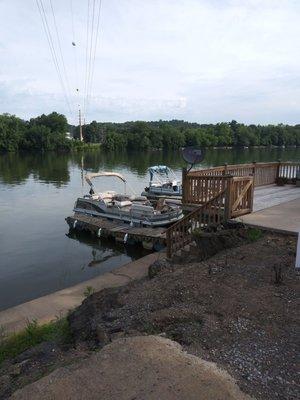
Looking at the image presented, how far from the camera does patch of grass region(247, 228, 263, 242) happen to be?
8.63 metres

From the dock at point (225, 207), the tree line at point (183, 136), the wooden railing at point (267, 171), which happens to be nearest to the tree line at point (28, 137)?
the tree line at point (183, 136)

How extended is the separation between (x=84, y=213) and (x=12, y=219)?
18.3ft

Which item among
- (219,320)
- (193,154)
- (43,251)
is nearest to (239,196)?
(193,154)

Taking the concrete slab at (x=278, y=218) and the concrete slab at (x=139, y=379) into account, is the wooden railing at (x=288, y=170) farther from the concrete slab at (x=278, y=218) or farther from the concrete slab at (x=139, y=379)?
the concrete slab at (x=139, y=379)

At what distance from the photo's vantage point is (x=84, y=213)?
22.2m

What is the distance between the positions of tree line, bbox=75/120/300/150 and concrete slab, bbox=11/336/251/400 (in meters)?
117

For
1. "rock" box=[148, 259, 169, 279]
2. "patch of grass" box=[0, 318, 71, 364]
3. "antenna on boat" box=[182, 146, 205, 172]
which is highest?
"antenna on boat" box=[182, 146, 205, 172]

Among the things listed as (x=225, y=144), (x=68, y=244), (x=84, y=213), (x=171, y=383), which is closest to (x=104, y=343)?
(x=171, y=383)

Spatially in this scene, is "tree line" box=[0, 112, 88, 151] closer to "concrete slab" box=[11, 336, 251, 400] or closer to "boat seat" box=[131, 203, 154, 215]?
"boat seat" box=[131, 203, 154, 215]

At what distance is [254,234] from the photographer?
8773 mm

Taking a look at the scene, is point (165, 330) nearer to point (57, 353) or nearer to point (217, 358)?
point (217, 358)

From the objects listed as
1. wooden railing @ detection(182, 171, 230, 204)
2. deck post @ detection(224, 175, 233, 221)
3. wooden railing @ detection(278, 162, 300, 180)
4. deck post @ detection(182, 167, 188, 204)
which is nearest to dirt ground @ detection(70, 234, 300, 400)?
deck post @ detection(224, 175, 233, 221)

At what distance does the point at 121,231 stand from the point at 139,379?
14971 millimetres

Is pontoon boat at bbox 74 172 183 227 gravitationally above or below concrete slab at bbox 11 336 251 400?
below
